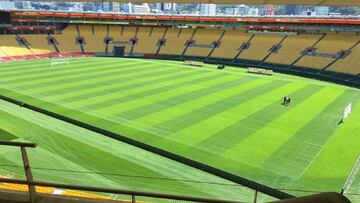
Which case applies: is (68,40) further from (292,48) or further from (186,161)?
(186,161)

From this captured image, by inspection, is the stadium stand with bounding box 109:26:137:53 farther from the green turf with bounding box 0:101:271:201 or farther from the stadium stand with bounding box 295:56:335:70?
the green turf with bounding box 0:101:271:201

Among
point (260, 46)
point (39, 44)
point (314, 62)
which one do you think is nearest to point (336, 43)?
point (314, 62)

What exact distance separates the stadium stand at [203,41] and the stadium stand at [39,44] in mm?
23082

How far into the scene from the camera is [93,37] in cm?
6350

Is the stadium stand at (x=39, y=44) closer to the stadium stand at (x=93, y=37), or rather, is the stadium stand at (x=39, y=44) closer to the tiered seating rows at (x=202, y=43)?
the tiered seating rows at (x=202, y=43)

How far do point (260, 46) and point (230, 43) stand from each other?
17.3 feet

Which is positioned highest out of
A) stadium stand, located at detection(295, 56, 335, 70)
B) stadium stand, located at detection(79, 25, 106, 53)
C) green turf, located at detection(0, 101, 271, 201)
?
stadium stand, located at detection(79, 25, 106, 53)

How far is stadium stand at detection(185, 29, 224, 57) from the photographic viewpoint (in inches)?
2280

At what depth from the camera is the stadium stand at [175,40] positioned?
196 feet

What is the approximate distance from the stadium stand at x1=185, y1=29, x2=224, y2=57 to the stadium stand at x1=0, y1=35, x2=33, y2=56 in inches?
1023

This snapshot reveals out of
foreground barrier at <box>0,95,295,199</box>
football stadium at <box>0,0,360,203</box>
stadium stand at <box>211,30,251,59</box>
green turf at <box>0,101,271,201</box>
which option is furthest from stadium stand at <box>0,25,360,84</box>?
green turf at <box>0,101,271,201</box>

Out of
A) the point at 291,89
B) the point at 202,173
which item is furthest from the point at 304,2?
the point at 202,173

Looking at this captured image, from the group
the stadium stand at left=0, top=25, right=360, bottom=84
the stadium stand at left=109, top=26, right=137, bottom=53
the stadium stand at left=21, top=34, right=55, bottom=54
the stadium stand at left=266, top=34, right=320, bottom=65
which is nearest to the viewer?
the stadium stand at left=0, top=25, right=360, bottom=84

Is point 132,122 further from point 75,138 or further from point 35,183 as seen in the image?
point 35,183
